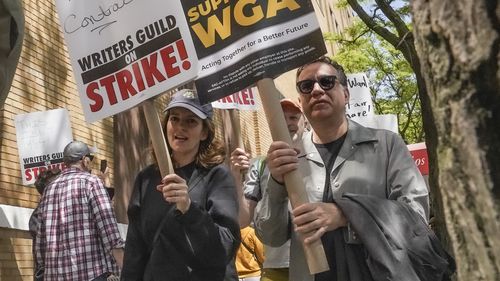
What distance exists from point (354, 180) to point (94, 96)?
1.59 m

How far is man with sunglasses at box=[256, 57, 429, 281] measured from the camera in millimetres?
2986

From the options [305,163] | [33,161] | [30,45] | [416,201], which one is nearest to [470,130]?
[416,201]

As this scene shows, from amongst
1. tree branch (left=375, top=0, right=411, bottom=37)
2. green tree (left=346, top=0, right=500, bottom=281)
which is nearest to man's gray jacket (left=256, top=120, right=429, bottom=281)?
green tree (left=346, top=0, right=500, bottom=281)

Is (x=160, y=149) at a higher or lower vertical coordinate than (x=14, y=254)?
lower

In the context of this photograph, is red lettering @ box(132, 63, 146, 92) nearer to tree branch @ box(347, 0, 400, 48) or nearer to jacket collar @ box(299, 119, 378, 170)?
jacket collar @ box(299, 119, 378, 170)

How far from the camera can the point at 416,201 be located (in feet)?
10.1

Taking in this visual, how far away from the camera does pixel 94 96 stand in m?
3.95

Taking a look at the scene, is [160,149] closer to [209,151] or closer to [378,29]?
[209,151]

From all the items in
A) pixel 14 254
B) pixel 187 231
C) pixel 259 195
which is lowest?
pixel 187 231

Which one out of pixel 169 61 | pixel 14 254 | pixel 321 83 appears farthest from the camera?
pixel 14 254

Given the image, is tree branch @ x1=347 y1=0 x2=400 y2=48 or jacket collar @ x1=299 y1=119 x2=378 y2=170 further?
tree branch @ x1=347 y1=0 x2=400 y2=48

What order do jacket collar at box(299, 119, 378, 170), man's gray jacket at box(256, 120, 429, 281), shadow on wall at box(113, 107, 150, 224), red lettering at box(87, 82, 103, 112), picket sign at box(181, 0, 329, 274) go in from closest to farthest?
man's gray jacket at box(256, 120, 429, 281) → jacket collar at box(299, 119, 378, 170) → picket sign at box(181, 0, 329, 274) → red lettering at box(87, 82, 103, 112) → shadow on wall at box(113, 107, 150, 224)

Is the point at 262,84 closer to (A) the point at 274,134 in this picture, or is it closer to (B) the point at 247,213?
(A) the point at 274,134

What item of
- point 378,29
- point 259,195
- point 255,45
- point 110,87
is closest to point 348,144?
point 255,45
